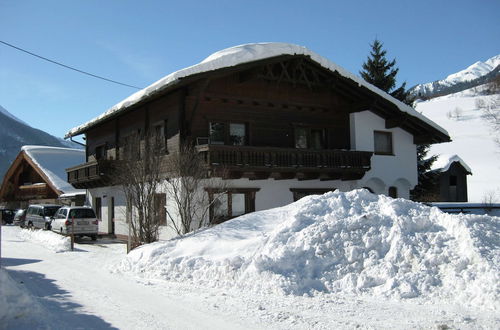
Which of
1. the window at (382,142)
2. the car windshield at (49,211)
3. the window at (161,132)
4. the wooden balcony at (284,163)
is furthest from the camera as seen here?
the car windshield at (49,211)

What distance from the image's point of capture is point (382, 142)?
24.3 m

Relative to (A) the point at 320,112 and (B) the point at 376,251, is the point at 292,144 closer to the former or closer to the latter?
(A) the point at 320,112

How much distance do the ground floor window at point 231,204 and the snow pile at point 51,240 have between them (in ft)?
18.1

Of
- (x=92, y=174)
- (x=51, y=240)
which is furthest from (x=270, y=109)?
(x=51, y=240)

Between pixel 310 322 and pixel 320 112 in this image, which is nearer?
pixel 310 322

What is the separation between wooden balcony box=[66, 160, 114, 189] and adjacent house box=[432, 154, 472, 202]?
2275cm

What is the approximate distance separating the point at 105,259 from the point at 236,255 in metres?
5.92

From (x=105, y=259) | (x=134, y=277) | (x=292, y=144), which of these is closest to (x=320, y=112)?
(x=292, y=144)

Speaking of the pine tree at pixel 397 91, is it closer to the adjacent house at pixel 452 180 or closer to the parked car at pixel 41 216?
the adjacent house at pixel 452 180

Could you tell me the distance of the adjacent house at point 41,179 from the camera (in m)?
35.9

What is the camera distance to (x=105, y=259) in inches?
580

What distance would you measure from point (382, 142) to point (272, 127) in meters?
6.71

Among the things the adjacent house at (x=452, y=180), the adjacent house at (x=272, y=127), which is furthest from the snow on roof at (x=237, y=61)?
the adjacent house at (x=452, y=180)

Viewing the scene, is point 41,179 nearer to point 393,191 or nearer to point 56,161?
point 56,161
